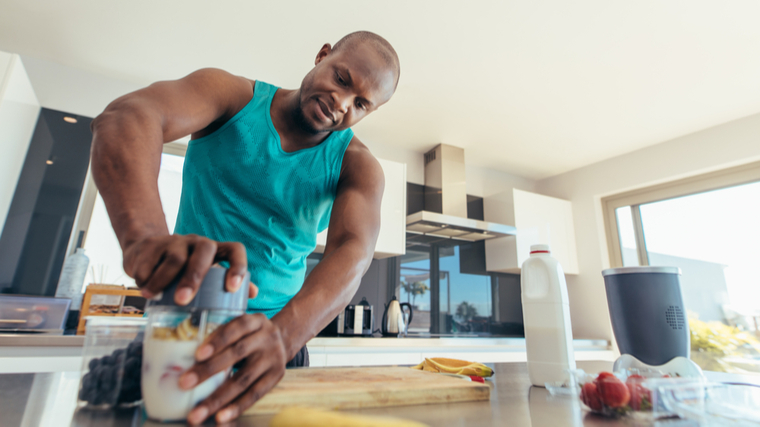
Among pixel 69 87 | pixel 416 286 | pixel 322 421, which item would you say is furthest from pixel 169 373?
pixel 416 286

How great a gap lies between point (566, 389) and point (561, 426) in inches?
9.3

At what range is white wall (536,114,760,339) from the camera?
109 inches

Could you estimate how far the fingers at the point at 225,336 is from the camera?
38 centimetres

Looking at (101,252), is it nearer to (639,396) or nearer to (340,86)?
(340,86)

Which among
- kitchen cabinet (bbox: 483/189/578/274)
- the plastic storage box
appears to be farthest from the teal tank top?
kitchen cabinet (bbox: 483/189/578/274)

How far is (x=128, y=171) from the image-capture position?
500mm

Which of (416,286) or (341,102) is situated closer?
(341,102)

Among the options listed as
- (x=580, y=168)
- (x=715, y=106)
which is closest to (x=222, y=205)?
(x=715, y=106)

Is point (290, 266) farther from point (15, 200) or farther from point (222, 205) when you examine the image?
point (15, 200)

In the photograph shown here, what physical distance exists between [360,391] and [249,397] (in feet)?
0.49

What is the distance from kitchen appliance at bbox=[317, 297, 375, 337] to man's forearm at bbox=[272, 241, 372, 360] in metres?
1.81

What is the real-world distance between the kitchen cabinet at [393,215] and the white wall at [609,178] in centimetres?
187

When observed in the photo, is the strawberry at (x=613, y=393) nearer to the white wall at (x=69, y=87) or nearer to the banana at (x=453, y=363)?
the banana at (x=453, y=363)

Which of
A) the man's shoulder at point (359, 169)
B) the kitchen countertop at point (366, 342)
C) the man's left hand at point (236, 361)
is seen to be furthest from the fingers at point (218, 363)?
the kitchen countertop at point (366, 342)
